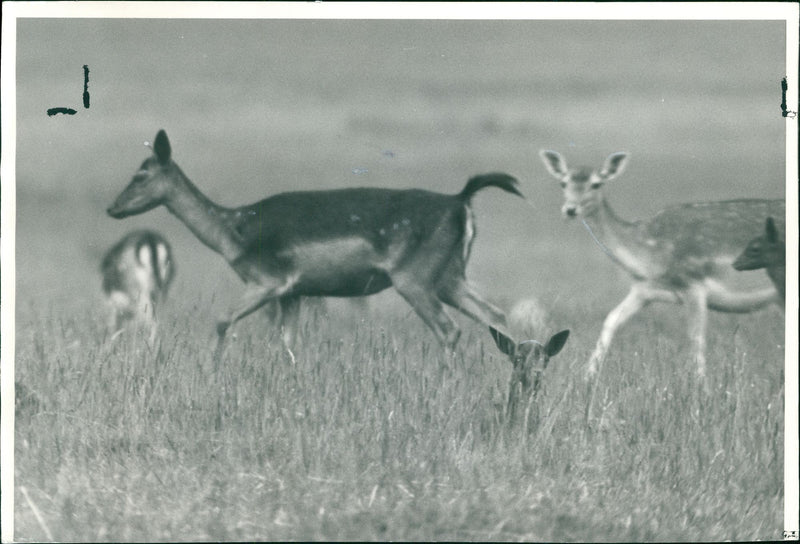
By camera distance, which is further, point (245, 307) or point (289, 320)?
point (289, 320)

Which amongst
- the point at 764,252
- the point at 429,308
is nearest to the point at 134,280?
the point at 429,308

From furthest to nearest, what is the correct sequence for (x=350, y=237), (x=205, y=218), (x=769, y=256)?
1. (x=350, y=237)
2. (x=205, y=218)
3. (x=769, y=256)

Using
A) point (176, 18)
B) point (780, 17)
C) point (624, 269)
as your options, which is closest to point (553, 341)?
point (624, 269)

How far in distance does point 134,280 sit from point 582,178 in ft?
8.77

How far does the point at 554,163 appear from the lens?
757 centimetres

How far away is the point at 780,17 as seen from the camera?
24.5 ft

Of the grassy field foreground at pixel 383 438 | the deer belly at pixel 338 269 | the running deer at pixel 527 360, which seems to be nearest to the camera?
the grassy field foreground at pixel 383 438

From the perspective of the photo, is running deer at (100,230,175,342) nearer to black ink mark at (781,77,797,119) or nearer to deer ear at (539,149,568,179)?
deer ear at (539,149,568,179)

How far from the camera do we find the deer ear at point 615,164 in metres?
7.57

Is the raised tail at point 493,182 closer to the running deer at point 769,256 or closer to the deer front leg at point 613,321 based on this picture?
the deer front leg at point 613,321

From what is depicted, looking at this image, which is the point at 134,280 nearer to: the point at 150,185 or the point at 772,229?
the point at 150,185

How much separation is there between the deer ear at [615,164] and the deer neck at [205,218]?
2.22 meters

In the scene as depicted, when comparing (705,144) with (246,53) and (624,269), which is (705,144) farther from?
(246,53)

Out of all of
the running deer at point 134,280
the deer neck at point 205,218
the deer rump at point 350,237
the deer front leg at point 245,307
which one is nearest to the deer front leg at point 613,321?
the deer rump at point 350,237
